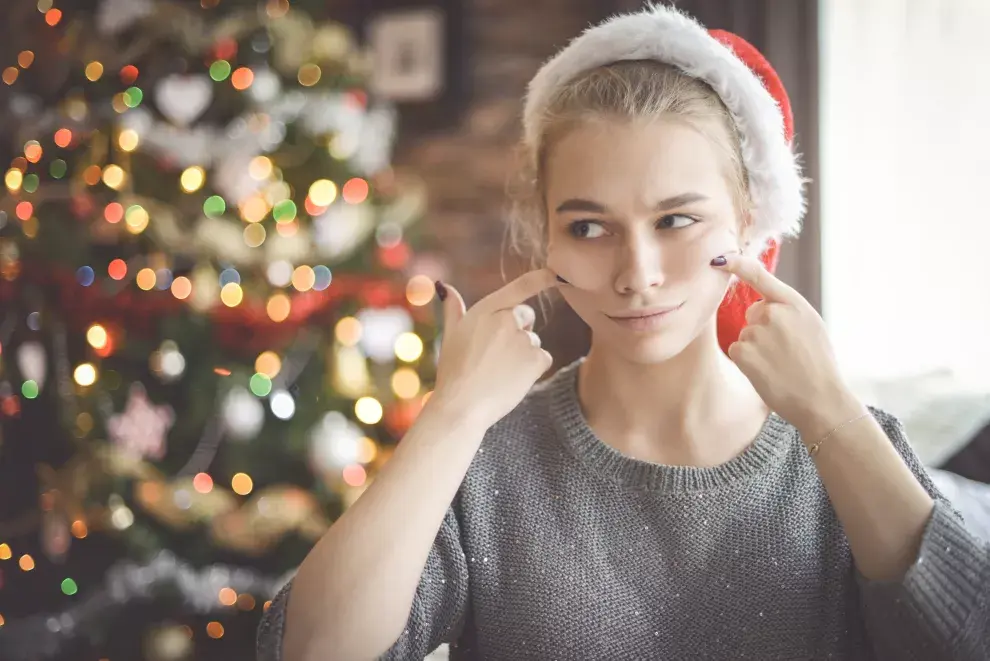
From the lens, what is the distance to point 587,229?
2.90ft

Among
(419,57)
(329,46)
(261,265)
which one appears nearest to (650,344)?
(261,265)

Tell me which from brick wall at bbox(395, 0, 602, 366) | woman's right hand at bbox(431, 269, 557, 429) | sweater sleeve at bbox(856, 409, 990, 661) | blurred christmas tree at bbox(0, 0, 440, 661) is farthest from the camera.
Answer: brick wall at bbox(395, 0, 602, 366)

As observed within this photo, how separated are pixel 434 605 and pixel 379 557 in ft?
0.50

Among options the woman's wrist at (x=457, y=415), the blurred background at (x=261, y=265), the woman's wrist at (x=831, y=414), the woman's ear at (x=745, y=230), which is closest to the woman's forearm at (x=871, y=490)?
the woman's wrist at (x=831, y=414)

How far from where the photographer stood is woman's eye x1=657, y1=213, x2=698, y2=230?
0.85 meters

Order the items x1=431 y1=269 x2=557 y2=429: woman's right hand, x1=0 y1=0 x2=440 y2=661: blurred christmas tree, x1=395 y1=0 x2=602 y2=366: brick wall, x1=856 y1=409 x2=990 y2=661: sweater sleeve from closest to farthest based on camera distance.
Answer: x1=856 y1=409 x2=990 y2=661: sweater sleeve → x1=431 y1=269 x2=557 y2=429: woman's right hand → x1=0 y1=0 x2=440 y2=661: blurred christmas tree → x1=395 y1=0 x2=602 y2=366: brick wall

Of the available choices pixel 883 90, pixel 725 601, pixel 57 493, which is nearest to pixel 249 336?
pixel 57 493

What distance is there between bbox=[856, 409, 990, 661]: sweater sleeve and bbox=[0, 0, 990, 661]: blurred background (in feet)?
3.92

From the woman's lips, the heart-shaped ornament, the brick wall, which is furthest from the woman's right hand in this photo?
the brick wall

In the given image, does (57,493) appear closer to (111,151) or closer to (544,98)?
(111,151)

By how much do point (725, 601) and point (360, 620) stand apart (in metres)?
0.41

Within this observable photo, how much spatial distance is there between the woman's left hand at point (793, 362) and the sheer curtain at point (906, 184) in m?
1.20

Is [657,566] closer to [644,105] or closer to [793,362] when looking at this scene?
[793,362]

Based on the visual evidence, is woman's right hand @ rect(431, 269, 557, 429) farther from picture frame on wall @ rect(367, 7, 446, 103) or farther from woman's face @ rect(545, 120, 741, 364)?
picture frame on wall @ rect(367, 7, 446, 103)
